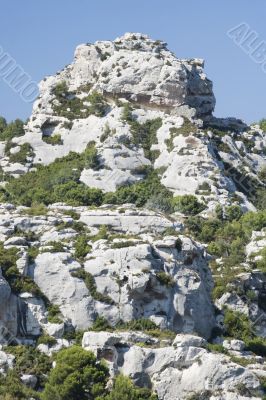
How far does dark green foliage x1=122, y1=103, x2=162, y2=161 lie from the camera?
107062mm

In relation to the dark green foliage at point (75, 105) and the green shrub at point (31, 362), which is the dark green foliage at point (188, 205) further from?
the green shrub at point (31, 362)

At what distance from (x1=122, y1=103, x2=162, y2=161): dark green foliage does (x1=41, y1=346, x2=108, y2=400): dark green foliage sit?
51.6 m

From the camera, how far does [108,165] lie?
336 ft

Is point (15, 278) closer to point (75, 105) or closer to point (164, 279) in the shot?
point (164, 279)

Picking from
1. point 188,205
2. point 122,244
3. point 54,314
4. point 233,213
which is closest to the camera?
point 54,314

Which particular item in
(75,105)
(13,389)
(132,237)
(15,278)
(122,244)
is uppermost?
(75,105)

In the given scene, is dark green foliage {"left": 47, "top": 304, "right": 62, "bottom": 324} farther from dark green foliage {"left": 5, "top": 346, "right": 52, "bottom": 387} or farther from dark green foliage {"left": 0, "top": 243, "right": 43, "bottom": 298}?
dark green foliage {"left": 5, "top": 346, "right": 52, "bottom": 387}

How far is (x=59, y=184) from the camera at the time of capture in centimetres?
10094

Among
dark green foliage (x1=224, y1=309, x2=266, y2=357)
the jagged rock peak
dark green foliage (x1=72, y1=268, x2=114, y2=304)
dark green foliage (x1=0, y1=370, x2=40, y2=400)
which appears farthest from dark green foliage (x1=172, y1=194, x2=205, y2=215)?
dark green foliage (x1=0, y1=370, x2=40, y2=400)

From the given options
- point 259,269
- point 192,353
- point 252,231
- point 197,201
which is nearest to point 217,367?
point 192,353

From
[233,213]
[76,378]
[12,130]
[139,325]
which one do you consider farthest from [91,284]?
[12,130]

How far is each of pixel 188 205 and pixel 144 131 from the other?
16.6 m

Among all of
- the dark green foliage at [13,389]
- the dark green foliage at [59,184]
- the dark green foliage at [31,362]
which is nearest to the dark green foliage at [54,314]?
the dark green foliage at [31,362]

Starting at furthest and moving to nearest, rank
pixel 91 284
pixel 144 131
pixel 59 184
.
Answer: pixel 144 131, pixel 59 184, pixel 91 284
